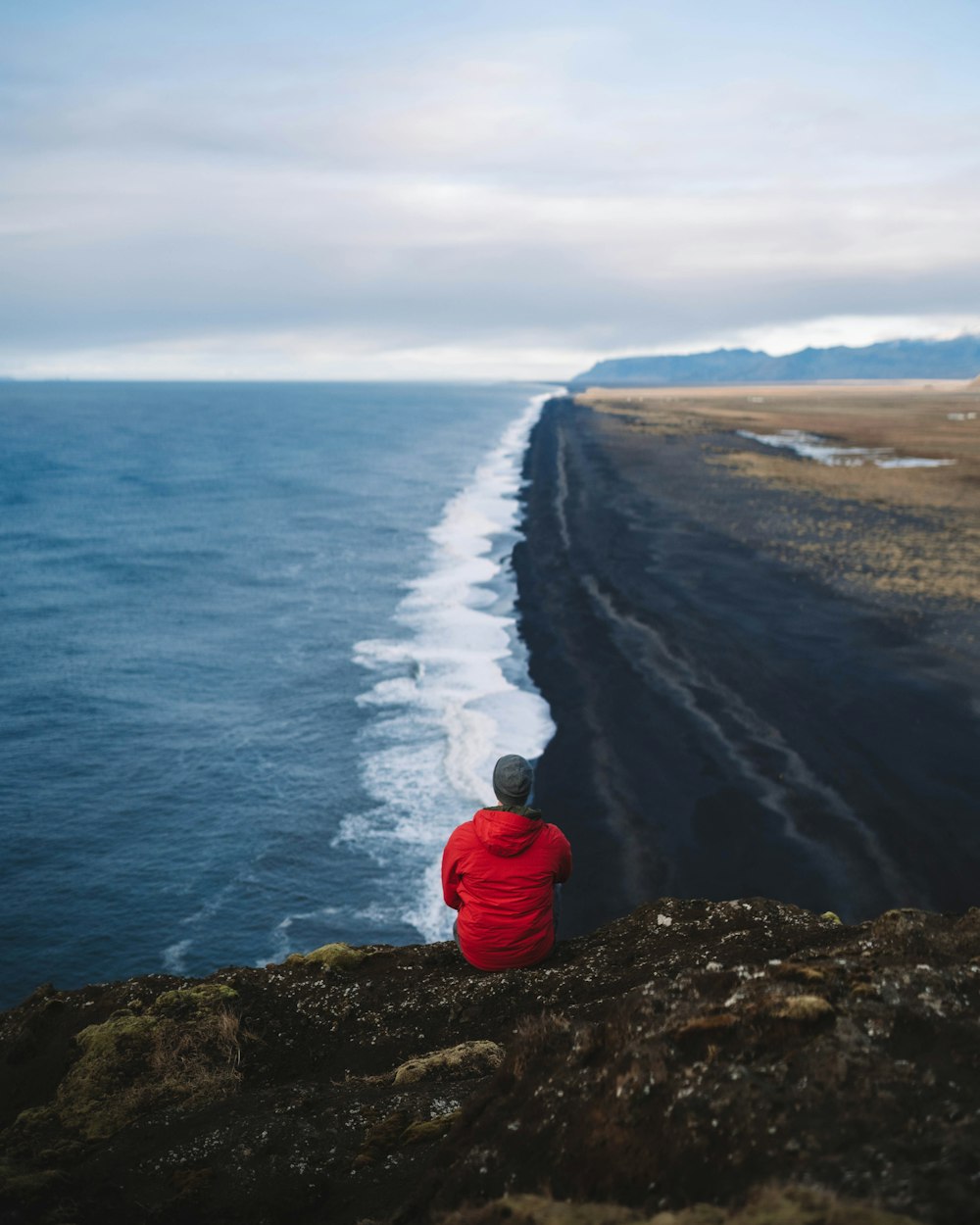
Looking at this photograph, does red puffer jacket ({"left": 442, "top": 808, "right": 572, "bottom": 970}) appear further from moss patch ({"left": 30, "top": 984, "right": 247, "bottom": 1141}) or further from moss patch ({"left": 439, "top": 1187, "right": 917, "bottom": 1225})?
moss patch ({"left": 439, "top": 1187, "right": 917, "bottom": 1225})

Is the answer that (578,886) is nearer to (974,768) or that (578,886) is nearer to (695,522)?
(974,768)

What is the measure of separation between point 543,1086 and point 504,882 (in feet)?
7.48

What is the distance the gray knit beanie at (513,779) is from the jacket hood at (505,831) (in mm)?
126

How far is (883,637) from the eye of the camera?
27.4 metres

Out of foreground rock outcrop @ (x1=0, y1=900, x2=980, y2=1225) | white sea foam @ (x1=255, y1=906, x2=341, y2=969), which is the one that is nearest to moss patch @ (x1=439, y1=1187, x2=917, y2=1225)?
foreground rock outcrop @ (x1=0, y1=900, x2=980, y2=1225)

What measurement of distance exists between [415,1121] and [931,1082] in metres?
2.85

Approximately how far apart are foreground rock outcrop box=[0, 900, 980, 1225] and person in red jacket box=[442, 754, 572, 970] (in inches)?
9.9

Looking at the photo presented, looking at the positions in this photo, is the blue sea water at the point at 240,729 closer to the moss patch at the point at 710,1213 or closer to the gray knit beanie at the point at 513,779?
the gray knit beanie at the point at 513,779

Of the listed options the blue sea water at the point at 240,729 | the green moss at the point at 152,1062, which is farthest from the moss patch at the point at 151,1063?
the blue sea water at the point at 240,729

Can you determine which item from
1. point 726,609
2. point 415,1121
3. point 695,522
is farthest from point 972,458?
point 415,1121

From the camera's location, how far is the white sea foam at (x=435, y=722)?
58.5 feet

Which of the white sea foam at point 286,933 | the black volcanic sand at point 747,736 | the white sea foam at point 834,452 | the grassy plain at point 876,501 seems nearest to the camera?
the white sea foam at point 286,933

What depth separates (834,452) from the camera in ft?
269

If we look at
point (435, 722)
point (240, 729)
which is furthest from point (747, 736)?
point (240, 729)
